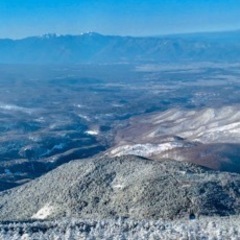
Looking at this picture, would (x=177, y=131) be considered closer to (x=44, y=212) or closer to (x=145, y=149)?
(x=145, y=149)

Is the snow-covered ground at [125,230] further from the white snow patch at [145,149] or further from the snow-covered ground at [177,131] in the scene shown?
the white snow patch at [145,149]

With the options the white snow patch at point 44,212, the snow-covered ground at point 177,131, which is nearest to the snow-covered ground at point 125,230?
the white snow patch at point 44,212

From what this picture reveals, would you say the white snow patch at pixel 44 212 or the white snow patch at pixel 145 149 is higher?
the white snow patch at pixel 44 212

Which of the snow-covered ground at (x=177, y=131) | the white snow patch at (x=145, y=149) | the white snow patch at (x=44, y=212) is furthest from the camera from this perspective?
the snow-covered ground at (x=177, y=131)

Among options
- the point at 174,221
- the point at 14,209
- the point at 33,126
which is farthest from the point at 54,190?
the point at 33,126

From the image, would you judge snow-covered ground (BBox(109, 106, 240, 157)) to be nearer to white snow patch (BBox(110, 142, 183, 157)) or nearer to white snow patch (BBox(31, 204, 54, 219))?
white snow patch (BBox(110, 142, 183, 157))

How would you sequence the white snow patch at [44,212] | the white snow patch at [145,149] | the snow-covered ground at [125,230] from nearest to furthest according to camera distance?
the snow-covered ground at [125,230], the white snow patch at [44,212], the white snow patch at [145,149]

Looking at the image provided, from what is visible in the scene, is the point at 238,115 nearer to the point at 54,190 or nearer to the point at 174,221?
the point at 54,190

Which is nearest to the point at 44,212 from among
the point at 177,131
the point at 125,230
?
the point at 125,230

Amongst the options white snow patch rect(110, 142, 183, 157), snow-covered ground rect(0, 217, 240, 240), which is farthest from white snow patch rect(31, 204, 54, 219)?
white snow patch rect(110, 142, 183, 157)
